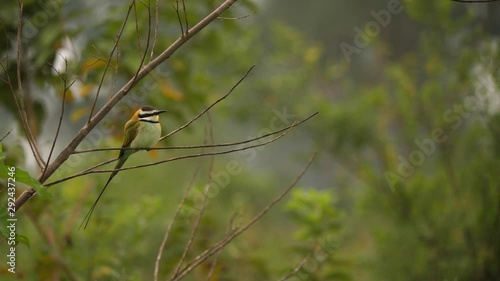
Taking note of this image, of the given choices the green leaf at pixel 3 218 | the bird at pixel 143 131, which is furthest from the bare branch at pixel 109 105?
the bird at pixel 143 131

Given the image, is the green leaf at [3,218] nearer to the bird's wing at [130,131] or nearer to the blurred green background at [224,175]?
the blurred green background at [224,175]

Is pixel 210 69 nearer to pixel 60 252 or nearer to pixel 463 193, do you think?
pixel 463 193

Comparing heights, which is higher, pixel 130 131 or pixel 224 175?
pixel 130 131

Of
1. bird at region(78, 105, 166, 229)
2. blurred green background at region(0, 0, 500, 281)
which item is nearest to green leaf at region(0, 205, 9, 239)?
blurred green background at region(0, 0, 500, 281)

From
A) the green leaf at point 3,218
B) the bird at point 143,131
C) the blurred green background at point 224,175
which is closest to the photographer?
the green leaf at point 3,218

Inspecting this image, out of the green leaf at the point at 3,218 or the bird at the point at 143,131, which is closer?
the green leaf at the point at 3,218

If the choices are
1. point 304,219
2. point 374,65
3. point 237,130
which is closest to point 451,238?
point 304,219

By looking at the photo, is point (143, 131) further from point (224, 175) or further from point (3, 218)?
point (224, 175)

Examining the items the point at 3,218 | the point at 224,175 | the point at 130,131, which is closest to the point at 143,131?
the point at 130,131

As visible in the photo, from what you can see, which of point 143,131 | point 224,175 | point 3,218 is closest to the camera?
point 3,218

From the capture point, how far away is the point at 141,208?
4203mm

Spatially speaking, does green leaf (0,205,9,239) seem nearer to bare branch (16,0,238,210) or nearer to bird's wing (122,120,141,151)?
bare branch (16,0,238,210)

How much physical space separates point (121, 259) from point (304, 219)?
117cm

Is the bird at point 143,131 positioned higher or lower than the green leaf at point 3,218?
higher
